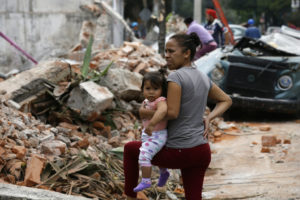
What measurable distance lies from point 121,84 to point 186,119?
3.88 metres

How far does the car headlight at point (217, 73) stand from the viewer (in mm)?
7605

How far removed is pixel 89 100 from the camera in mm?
5879

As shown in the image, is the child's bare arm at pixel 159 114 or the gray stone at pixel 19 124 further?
the gray stone at pixel 19 124

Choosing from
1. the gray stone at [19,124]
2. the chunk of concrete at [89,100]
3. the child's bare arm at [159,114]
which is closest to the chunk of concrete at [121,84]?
the chunk of concrete at [89,100]

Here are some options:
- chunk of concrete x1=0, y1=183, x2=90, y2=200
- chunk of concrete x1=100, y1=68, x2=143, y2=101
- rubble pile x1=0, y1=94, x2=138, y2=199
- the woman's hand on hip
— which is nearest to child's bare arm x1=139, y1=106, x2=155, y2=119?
the woman's hand on hip

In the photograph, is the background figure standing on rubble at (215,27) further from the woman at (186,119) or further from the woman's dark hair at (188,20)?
the woman at (186,119)

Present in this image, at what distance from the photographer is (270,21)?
5384 cm

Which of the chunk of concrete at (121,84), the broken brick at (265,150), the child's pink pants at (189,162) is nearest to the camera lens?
the child's pink pants at (189,162)

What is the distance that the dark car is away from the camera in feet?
24.0

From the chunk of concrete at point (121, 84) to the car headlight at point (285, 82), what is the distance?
2.31 metres

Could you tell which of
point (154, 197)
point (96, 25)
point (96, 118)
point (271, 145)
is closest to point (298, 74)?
point (271, 145)

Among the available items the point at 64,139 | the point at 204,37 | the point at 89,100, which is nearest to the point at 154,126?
the point at 64,139

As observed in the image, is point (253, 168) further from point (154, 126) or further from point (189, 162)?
point (154, 126)

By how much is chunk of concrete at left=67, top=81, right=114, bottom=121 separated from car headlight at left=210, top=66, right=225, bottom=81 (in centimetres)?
219
